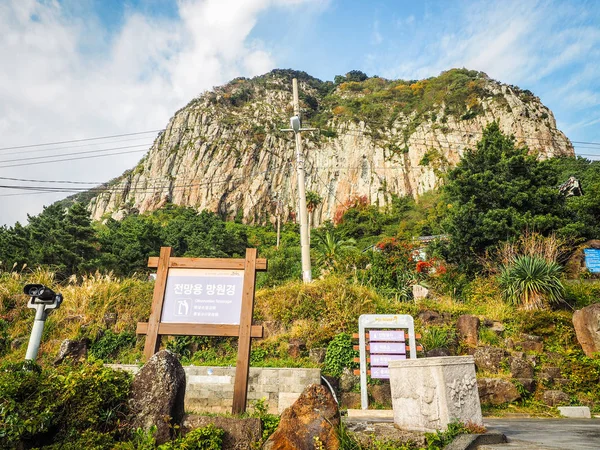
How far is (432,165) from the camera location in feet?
187

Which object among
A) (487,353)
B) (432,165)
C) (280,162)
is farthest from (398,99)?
(487,353)

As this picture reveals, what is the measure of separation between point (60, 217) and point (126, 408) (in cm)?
3051

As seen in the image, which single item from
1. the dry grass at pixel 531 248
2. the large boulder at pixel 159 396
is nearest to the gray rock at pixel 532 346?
the dry grass at pixel 531 248

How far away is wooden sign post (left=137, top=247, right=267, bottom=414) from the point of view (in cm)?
522

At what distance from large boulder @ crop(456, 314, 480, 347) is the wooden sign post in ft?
20.2

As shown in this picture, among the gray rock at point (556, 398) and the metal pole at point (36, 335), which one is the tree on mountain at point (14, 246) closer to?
the metal pole at point (36, 335)

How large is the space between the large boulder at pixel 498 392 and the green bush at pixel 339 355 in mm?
2662

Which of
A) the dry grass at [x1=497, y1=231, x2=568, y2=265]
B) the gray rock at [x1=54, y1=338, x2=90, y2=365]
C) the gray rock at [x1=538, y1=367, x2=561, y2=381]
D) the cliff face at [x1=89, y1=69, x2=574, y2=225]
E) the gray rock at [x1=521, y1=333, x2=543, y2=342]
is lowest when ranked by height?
the gray rock at [x1=538, y1=367, x2=561, y2=381]

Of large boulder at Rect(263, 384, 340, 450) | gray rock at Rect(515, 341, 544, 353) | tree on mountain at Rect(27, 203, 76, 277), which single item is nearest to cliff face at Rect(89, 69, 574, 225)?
tree on mountain at Rect(27, 203, 76, 277)

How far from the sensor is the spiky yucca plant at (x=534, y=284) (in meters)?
9.69

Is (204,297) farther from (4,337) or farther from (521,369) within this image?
(4,337)

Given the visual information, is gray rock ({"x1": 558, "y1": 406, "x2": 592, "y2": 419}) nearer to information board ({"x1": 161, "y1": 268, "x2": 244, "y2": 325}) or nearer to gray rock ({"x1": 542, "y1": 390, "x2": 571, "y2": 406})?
gray rock ({"x1": 542, "y1": 390, "x2": 571, "y2": 406})

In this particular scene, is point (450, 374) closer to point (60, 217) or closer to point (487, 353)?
point (487, 353)

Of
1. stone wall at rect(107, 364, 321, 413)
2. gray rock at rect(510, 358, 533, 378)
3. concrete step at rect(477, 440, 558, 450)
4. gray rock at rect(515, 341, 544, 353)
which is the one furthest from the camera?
gray rock at rect(515, 341, 544, 353)
